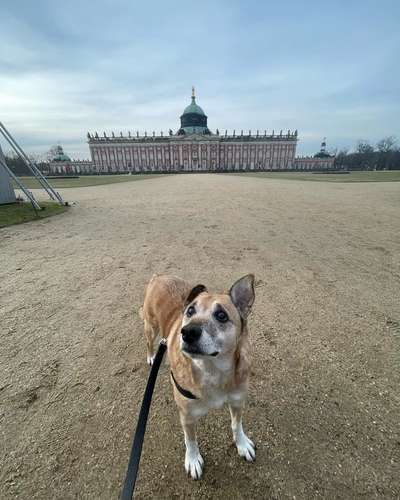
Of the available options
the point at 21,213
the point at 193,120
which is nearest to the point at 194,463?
the point at 21,213

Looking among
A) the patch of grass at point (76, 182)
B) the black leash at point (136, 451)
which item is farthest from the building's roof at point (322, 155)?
the black leash at point (136, 451)

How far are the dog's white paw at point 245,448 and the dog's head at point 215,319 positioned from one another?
91cm

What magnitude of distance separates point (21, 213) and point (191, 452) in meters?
13.7

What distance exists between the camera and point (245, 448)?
81.9 inches

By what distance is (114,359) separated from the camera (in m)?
3.12

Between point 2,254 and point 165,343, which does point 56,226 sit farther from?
point 165,343

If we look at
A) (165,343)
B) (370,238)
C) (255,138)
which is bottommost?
(370,238)

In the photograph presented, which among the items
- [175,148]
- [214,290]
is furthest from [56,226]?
[175,148]

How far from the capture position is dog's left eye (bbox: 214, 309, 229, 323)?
6.19 feet

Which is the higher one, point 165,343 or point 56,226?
point 165,343

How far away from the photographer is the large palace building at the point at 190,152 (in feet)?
373

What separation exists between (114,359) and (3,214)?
12.1m

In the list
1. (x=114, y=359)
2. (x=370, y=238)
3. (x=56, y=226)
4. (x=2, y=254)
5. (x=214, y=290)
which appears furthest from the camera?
(x=56, y=226)

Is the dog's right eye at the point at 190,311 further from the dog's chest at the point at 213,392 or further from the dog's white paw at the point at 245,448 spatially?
the dog's white paw at the point at 245,448
